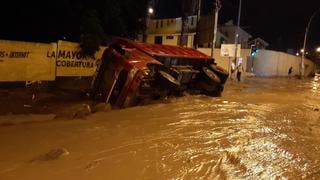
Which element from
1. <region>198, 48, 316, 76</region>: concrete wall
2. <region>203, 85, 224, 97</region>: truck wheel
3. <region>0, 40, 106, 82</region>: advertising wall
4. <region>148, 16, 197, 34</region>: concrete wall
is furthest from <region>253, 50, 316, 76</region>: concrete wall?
<region>0, 40, 106, 82</region>: advertising wall

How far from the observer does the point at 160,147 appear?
27.7 ft

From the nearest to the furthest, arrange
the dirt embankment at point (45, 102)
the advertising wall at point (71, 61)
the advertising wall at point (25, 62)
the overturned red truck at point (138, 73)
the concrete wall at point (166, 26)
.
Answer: the dirt embankment at point (45, 102) → the overturned red truck at point (138, 73) → the advertising wall at point (25, 62) → the advertising wall at point (71, 61) → the concrete wall at point (166, 26)

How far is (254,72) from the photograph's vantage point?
47.4m

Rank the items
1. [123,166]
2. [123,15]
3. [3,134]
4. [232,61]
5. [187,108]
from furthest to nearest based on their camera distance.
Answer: [232,61] → [123,15] → [187,108] → [3,134] → [123,166]

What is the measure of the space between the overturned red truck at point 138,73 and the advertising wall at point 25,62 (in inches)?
99.7

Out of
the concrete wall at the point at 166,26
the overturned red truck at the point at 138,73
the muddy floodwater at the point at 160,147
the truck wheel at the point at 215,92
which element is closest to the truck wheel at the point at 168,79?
the overturned red truck at the point at 138,73

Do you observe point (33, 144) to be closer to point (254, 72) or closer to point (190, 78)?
point (190, 78)

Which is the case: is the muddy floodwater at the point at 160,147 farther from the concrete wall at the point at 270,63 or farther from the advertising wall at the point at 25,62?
the concrete wall at the point at 270,63

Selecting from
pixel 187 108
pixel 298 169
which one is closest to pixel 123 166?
pixel 298 169

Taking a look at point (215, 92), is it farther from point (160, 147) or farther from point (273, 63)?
point (273, 63)

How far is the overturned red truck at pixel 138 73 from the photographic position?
42.9ft

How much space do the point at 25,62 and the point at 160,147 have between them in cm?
831

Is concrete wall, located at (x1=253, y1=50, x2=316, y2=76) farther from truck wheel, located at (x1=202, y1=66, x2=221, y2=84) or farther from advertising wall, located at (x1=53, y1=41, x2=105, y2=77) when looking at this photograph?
advertising wall, located at (x1=53, y1=41, x2=105, y2=77)

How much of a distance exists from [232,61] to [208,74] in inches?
588
